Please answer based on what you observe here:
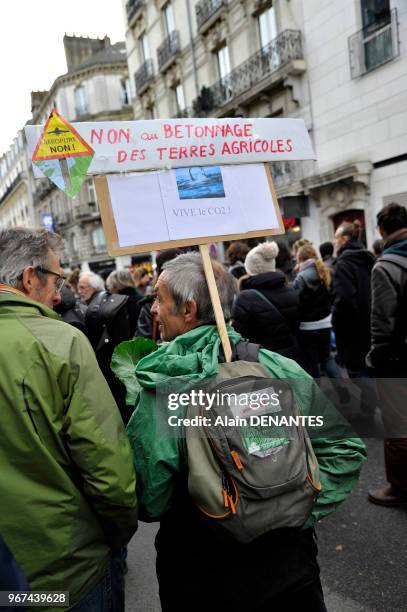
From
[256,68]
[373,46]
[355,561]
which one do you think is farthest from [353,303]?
[256,68]

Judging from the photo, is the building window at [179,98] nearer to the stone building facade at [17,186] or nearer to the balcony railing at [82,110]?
the balcony railing at [82,110]

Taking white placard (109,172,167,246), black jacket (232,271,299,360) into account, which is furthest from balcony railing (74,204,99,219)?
white placard (109,172,167,246)

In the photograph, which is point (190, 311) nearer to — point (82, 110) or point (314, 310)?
point (314, 310)

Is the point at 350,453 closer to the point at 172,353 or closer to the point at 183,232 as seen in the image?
the point at 172,353

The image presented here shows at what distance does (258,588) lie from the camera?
4.69 ft

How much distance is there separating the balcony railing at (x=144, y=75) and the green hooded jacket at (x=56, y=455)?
22.3 m

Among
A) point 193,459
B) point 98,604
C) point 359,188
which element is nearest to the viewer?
point 193,459

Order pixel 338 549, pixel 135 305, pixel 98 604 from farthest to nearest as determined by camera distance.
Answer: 1. pixel 135 305
2. pixel 338 549
3. pixel 98 604

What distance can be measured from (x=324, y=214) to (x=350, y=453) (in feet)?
39.6

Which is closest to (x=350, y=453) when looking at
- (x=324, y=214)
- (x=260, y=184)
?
(x=260, y=184)

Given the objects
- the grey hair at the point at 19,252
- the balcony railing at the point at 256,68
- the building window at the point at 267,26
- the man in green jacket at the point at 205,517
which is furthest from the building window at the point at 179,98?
the man in green jacket at the point at 205,517

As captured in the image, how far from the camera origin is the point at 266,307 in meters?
3.93

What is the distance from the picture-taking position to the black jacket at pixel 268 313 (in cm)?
392

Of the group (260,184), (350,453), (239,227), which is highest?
(260,184)
